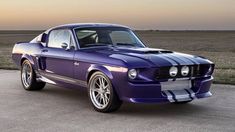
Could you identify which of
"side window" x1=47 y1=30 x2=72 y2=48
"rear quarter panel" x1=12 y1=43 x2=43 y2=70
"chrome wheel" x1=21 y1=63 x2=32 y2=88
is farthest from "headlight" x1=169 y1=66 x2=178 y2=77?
"chrome wheel" x1=21 y1=63 x2=32 y2=88

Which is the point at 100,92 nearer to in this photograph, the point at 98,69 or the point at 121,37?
the point at 98,69

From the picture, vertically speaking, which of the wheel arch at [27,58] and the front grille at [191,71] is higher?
the front grille at [191,71]

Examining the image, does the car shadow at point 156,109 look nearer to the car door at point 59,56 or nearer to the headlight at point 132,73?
the car door at point 59,56

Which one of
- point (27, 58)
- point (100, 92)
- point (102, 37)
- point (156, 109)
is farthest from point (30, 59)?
point (156, 109)

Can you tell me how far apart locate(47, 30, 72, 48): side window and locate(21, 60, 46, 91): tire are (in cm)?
90

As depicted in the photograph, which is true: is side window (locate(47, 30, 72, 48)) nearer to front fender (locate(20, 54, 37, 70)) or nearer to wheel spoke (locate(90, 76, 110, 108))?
front fender (locate(20, 54, 37, 70))

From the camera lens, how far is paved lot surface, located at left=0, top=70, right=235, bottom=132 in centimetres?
619

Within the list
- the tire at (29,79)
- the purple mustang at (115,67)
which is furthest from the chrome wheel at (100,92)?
the tire at (29,79)

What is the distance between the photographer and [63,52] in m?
8.23

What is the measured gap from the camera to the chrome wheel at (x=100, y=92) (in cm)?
720

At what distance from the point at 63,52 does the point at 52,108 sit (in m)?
1.11

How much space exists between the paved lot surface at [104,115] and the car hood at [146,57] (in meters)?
0.81

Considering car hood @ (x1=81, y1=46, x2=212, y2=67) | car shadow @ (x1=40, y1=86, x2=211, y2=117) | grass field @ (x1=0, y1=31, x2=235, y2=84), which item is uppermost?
car hood @ (x1=81, y1=46, x2=212, y2=67)

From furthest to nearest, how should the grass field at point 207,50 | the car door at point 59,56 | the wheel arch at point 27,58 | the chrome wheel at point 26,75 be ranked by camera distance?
the grass field at point 207,50, the chrome wheel at point 26,75, the wheel arch at point 27,58, the car door at point 59,56
